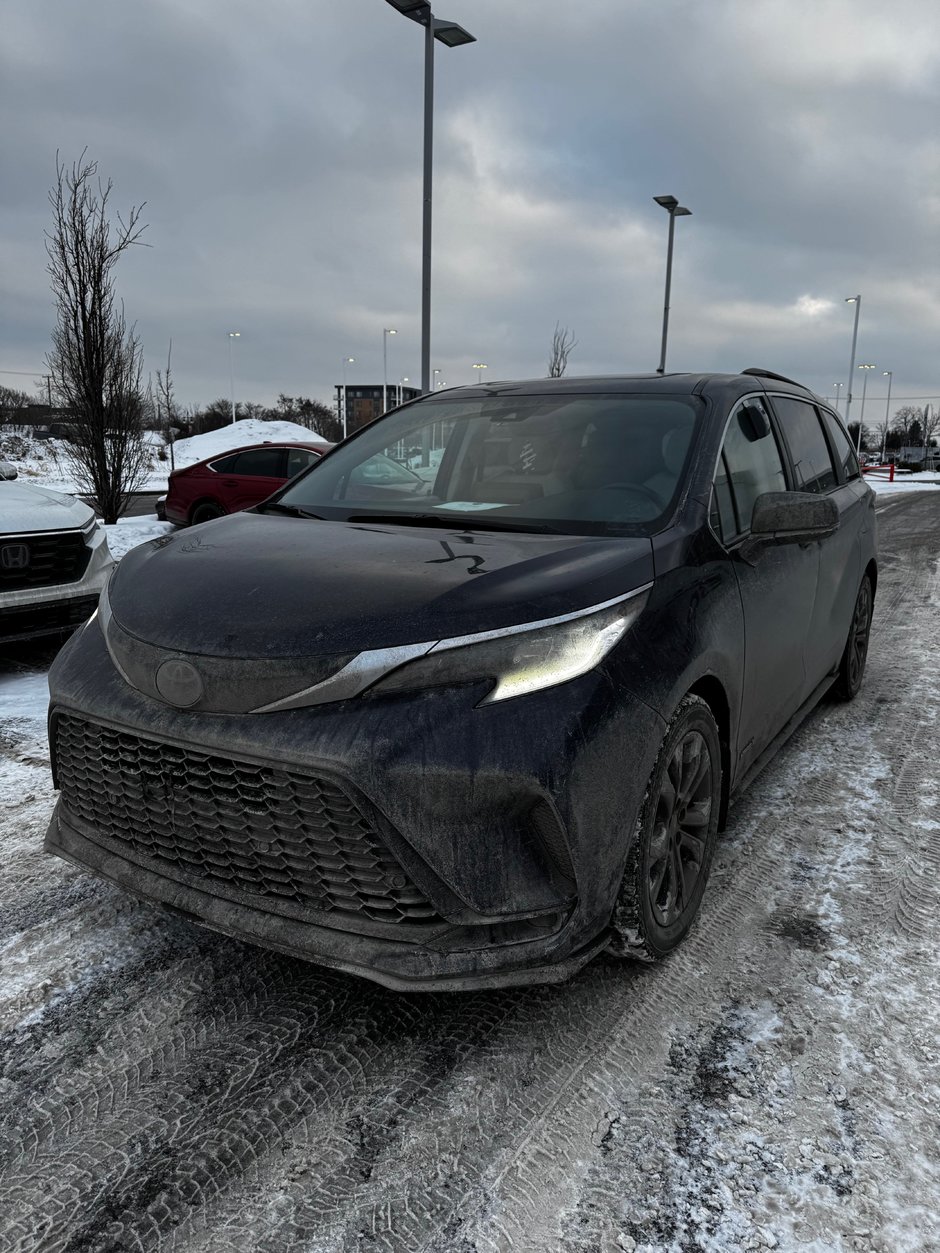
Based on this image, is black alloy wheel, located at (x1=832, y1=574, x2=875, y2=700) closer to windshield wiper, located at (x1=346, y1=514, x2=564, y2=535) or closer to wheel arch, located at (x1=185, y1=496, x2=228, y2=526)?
windshield wiper, located at (x1=346, y1=514, x2=564, y2=535)

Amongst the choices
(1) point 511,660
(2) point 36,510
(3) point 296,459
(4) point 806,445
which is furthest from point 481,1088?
(3) point 296,459

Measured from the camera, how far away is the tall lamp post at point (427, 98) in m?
12.6

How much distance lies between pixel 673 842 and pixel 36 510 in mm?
4518

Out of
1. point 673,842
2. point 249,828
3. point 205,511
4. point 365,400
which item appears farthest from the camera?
point 365,400

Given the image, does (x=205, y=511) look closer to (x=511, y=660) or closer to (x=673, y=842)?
(x=673, y=842)

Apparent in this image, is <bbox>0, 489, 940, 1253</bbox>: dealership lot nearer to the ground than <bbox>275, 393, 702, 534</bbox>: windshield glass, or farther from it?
nearer to the ground

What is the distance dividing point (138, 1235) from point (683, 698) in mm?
1703

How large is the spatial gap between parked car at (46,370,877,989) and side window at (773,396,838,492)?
98 centimetres

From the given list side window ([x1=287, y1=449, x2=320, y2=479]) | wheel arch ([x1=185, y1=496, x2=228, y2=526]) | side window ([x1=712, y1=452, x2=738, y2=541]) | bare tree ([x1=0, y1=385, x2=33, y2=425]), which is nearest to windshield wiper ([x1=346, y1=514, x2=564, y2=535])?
side window ([x1=712, y1=452, x2=738, y2=541])

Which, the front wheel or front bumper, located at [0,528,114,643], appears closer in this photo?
the front wheel

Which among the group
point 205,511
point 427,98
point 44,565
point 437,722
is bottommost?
point 205,511

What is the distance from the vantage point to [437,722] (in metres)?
1.93

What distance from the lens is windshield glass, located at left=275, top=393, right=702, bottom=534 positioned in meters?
2.86

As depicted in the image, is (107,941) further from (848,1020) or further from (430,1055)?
(848,1020)
